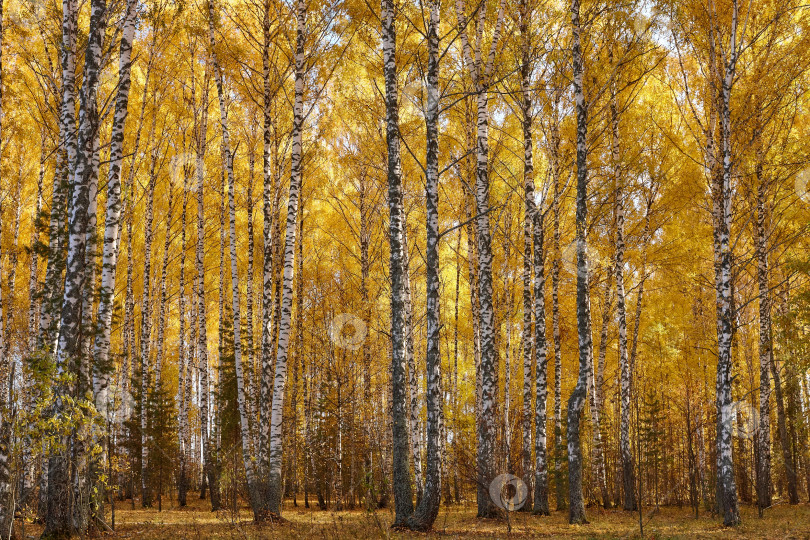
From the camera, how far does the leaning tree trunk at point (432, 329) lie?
7.41 meters

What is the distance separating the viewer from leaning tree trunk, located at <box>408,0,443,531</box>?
7410 mm

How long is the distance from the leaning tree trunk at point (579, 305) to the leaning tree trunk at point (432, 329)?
2.53m

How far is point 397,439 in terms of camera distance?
7.53 metres

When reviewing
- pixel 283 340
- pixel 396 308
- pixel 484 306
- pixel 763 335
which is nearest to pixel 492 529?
pixel 484 306

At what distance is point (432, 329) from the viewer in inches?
309

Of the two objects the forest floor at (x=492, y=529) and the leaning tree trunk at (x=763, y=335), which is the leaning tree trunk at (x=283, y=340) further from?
the leaning tree trunk at (x=763, y=335)

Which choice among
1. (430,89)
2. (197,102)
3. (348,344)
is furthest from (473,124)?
(348,344)

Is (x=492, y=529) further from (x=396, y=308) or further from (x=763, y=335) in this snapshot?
(x=763, y=335)

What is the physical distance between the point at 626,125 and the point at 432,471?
10.2 metres

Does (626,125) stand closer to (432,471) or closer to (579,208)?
(579,208)

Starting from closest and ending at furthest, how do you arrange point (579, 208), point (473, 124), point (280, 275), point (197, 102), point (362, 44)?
point (579, 208), point (473, 124), point (362, 44), point (197, 102), point (280, 275)

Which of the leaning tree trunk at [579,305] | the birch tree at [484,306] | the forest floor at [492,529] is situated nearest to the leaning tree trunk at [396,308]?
the forest floor at [492,529]

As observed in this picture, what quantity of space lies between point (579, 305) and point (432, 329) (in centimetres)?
279

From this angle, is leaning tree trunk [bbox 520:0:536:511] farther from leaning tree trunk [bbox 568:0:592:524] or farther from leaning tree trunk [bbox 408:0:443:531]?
leaning tree trunk [bbox 408:0:443:531]
